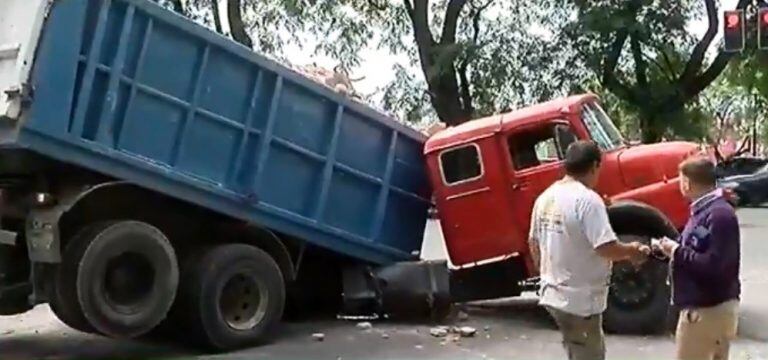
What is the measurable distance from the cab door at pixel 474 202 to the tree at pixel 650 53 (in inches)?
549

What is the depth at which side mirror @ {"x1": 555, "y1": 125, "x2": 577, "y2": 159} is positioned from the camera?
10.5 meters

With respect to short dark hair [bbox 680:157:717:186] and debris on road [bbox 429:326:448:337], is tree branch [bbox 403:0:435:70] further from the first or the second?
short dark hair [bbox 680:157:717:186]

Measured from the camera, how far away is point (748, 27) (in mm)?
15219

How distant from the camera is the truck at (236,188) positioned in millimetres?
8625

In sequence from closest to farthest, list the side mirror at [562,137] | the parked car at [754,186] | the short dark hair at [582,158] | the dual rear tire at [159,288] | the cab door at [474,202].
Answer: the short dark hair at [582,158]
the dual rear tire at [159,288]
the side mirror at [562,137]
the cab door at [474,202]
the parked car at [754,186]

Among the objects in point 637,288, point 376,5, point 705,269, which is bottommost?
point 705,269

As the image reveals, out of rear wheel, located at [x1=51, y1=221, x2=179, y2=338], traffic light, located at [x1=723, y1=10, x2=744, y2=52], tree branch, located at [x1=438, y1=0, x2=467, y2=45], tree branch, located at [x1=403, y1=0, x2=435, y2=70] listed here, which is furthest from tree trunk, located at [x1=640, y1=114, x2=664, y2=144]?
rear wheel, located at [x1=51, y1=221, x2=179, y2=338]

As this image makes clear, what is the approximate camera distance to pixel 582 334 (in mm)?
5738

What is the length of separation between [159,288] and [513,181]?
3506 mm

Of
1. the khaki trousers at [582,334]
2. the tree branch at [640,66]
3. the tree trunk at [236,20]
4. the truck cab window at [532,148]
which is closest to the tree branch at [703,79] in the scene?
the tree branch at [640,66]

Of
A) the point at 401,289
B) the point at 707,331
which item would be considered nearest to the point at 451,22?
the point at 401,289

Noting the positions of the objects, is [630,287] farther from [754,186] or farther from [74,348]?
[754,186]

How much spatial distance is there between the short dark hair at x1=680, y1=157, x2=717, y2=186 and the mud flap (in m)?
5.53

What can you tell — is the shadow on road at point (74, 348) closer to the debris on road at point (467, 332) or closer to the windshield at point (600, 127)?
the debris on road at point (467, 332)
